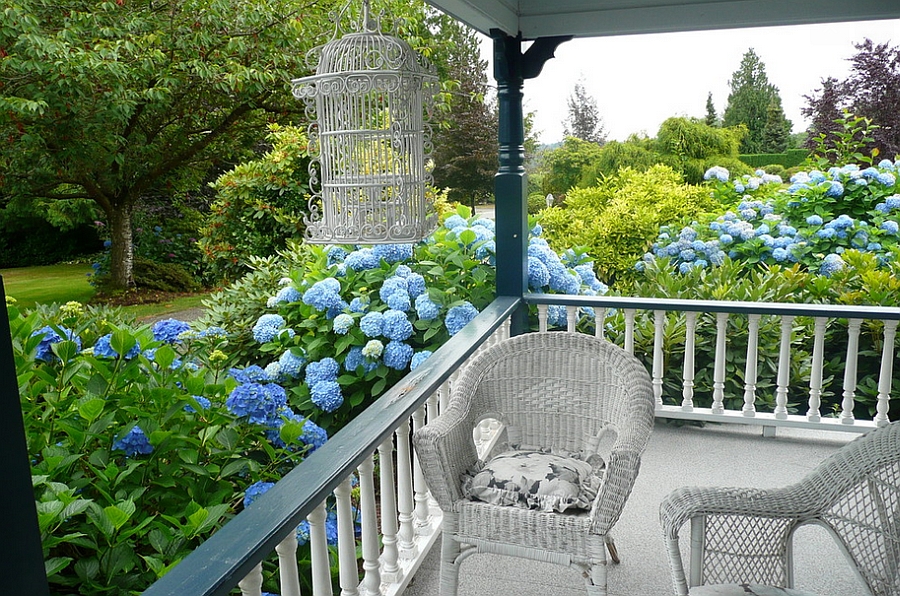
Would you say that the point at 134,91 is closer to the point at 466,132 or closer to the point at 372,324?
the point at 372,324

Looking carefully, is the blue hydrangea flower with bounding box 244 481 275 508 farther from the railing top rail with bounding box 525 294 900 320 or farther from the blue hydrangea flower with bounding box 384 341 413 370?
the railing top rail with bounding box 525 294 900 320

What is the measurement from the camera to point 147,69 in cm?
475

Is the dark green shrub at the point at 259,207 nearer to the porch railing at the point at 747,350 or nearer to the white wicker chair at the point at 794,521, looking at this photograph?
the porch railing at the point at 747,350

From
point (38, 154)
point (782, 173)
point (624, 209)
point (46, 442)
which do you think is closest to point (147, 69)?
point (38, 154)

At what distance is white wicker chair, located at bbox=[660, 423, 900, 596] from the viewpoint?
164 centimetres

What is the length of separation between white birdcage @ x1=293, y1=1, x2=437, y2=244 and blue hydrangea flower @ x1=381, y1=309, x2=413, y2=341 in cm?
55

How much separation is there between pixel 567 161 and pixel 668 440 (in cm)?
424

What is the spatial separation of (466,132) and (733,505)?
6254mm

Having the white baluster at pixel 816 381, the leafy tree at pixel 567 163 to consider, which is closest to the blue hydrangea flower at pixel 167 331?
the white baluster at pixel 816 381

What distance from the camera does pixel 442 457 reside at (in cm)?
197

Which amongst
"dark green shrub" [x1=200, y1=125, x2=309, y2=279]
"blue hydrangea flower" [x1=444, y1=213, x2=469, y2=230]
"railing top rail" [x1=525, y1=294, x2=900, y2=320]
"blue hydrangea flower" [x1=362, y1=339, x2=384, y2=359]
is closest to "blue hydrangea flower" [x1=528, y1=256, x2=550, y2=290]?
"railing top rail" [x1=525, y1=294, x2=900, y2=320]

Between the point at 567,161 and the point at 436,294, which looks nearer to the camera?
the point at 436,294

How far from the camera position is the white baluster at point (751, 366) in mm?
3445

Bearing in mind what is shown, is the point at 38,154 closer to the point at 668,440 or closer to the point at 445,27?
the point at 668,440
